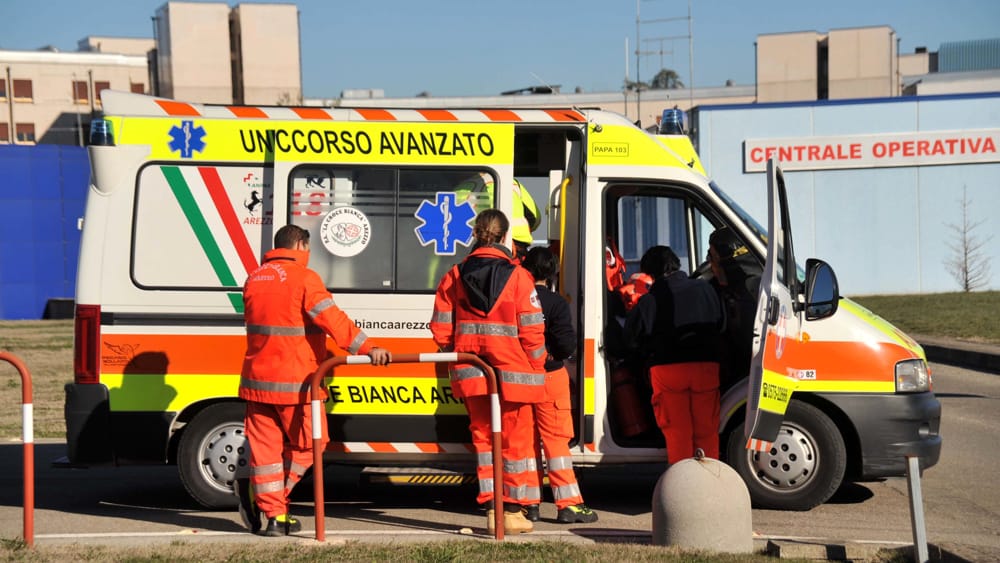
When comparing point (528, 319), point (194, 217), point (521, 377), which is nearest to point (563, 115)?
point (528, 319)

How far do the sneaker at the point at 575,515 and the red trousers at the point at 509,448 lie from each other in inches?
10.9

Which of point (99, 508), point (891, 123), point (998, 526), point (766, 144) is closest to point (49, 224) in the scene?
point (766, 144)

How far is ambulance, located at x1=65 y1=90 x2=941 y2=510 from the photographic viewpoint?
7754mm

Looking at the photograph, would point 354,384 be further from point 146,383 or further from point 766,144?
point 766,144

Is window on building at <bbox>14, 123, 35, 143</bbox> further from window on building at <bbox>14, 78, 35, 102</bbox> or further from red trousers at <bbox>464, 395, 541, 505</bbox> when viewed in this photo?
red trousers at <bbox>464, 395, 541, 505</bbox>

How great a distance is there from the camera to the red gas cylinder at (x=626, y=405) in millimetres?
7918

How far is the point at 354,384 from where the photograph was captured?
308 inches

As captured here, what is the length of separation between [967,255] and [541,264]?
30.3 m

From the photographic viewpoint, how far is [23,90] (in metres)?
76.2

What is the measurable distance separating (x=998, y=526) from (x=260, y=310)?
4.59 m

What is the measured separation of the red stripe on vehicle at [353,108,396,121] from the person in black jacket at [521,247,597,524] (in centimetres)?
141

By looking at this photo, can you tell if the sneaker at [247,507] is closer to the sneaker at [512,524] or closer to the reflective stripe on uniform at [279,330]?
the reflective stripe on uniform at [279,330]

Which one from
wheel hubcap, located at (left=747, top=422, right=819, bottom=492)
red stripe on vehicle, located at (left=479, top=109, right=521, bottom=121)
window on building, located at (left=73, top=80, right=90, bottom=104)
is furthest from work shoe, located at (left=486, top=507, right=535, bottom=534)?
window on building, located at (left=73, top=80, right=90, bottom=104)

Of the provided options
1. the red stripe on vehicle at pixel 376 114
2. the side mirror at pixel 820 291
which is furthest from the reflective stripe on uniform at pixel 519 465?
the red stripe on vehicle at pixel 376 114
